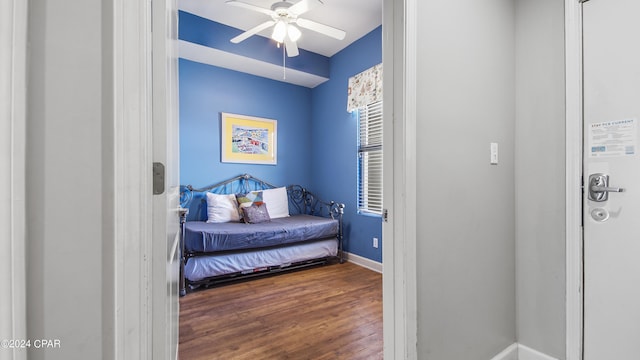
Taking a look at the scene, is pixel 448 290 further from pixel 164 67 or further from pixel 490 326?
pixel 164 67

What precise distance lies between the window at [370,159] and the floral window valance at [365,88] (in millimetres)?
97

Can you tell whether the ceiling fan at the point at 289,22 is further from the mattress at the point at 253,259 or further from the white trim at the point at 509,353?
the white trim at the point at 509,353

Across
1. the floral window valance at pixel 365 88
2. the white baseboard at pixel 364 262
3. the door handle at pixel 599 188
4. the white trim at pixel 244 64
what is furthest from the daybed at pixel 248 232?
the door handle at pixel 599 188

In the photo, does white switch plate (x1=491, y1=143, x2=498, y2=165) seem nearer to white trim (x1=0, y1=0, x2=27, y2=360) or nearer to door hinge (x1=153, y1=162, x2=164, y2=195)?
door hinge (x1=153, y1=162, x2=164, y2=195)

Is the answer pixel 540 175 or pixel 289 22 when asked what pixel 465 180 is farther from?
pixel 289 22

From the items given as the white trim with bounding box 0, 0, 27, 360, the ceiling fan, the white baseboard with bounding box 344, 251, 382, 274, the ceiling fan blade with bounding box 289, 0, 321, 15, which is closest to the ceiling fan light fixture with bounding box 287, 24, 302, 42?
the ceiling fan

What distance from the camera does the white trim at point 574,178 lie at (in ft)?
4.72

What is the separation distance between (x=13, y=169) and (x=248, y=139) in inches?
145

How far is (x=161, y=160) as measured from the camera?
78cm

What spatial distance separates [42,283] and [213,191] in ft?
11.3

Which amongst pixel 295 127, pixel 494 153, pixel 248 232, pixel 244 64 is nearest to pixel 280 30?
pixel 244 64

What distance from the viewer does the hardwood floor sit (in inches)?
70.7

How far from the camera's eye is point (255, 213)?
3.63m

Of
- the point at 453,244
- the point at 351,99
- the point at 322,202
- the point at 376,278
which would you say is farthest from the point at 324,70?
the point at 453,244
